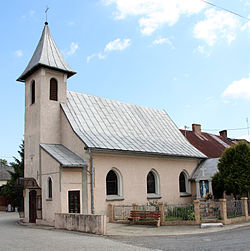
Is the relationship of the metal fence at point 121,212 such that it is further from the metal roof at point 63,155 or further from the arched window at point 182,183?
the arched window at point 182,183

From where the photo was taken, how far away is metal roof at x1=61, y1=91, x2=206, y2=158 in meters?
20.0

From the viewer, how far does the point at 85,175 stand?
1809 cm

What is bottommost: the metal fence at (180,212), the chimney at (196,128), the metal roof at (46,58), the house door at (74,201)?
the metal fence at (180,212)

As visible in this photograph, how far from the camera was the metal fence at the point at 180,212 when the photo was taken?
51.7 ft

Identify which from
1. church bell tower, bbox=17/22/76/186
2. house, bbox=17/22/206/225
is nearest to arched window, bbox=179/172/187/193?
house, bbox=17/22/206/225

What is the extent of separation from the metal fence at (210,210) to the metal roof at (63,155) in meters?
6.65

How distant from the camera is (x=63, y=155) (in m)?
18.4

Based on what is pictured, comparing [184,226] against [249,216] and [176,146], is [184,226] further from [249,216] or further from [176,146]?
Answer: [176,146]

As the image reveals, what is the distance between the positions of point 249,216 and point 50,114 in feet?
42.1

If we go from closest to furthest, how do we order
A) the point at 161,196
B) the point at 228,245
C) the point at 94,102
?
the point at 228,245 → the point at 161,196 → the point at 94,102

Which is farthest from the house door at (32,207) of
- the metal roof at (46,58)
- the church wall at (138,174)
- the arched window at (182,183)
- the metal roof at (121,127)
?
the arched window at (182,183)

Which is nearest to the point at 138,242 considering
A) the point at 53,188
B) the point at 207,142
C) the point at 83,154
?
the point at 53,188

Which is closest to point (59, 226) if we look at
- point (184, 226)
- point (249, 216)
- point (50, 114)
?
point (184, 226)

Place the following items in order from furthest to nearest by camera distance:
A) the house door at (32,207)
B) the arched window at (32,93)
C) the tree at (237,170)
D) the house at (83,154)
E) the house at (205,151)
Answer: the house at (205,151) → the arched window at (32,93) → the house door at (32,207) → the tree at (237,170) → the house at (83,154)
